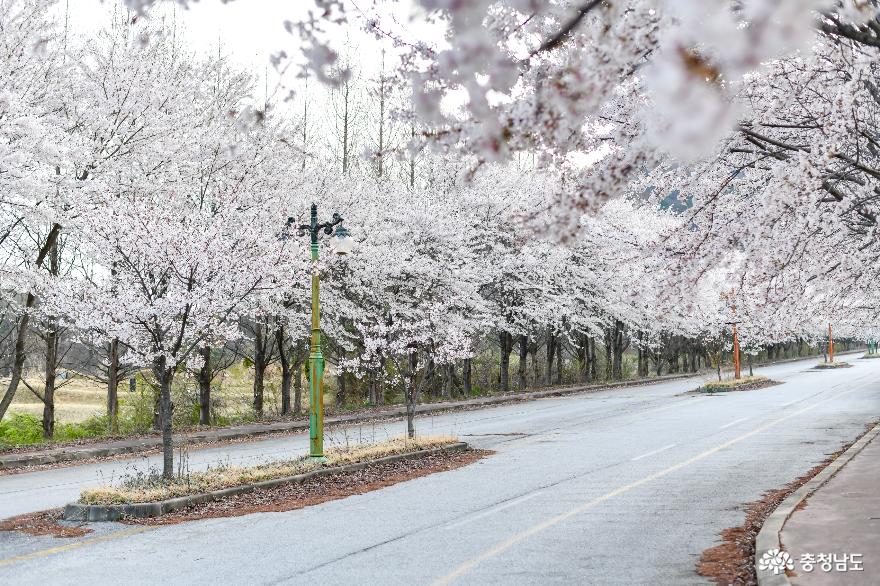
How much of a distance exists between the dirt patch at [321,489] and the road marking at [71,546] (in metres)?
0.45

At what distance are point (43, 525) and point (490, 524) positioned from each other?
18.6ft

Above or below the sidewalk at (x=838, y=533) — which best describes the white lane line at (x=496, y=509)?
below

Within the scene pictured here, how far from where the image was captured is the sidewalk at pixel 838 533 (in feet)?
22.0

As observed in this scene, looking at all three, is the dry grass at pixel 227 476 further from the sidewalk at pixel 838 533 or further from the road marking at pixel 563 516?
the sidewalk at pixel 838 533

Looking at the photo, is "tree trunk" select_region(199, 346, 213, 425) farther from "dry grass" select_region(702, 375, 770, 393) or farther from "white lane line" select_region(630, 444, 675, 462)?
"dry grass" select_region(702, 375, 770, 393)

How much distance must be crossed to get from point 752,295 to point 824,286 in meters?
1.29

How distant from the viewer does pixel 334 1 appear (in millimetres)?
4441

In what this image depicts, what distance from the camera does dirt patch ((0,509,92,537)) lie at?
1011 cm

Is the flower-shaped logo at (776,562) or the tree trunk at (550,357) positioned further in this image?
the tree trunk at (550,357)

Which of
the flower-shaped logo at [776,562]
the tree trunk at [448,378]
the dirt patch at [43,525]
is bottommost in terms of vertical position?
the dirt patch at [43,525]

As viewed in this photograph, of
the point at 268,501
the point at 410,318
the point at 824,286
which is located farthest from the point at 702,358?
the point at 268,501

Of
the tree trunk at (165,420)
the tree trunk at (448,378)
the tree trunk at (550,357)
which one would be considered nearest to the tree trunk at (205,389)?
the tree trunk at (448,378)

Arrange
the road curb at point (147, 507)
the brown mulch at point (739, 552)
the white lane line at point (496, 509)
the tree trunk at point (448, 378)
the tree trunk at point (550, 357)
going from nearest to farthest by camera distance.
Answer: the brown mulch at point (739, 552) → the white lane line at point (496, 509) → the road curb at point (147, 507) → the tree trunk at point (448, 378) → the tree trunk at point (550, 357)

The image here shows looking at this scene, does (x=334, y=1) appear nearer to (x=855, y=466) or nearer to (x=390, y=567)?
(x=390, y=567)
